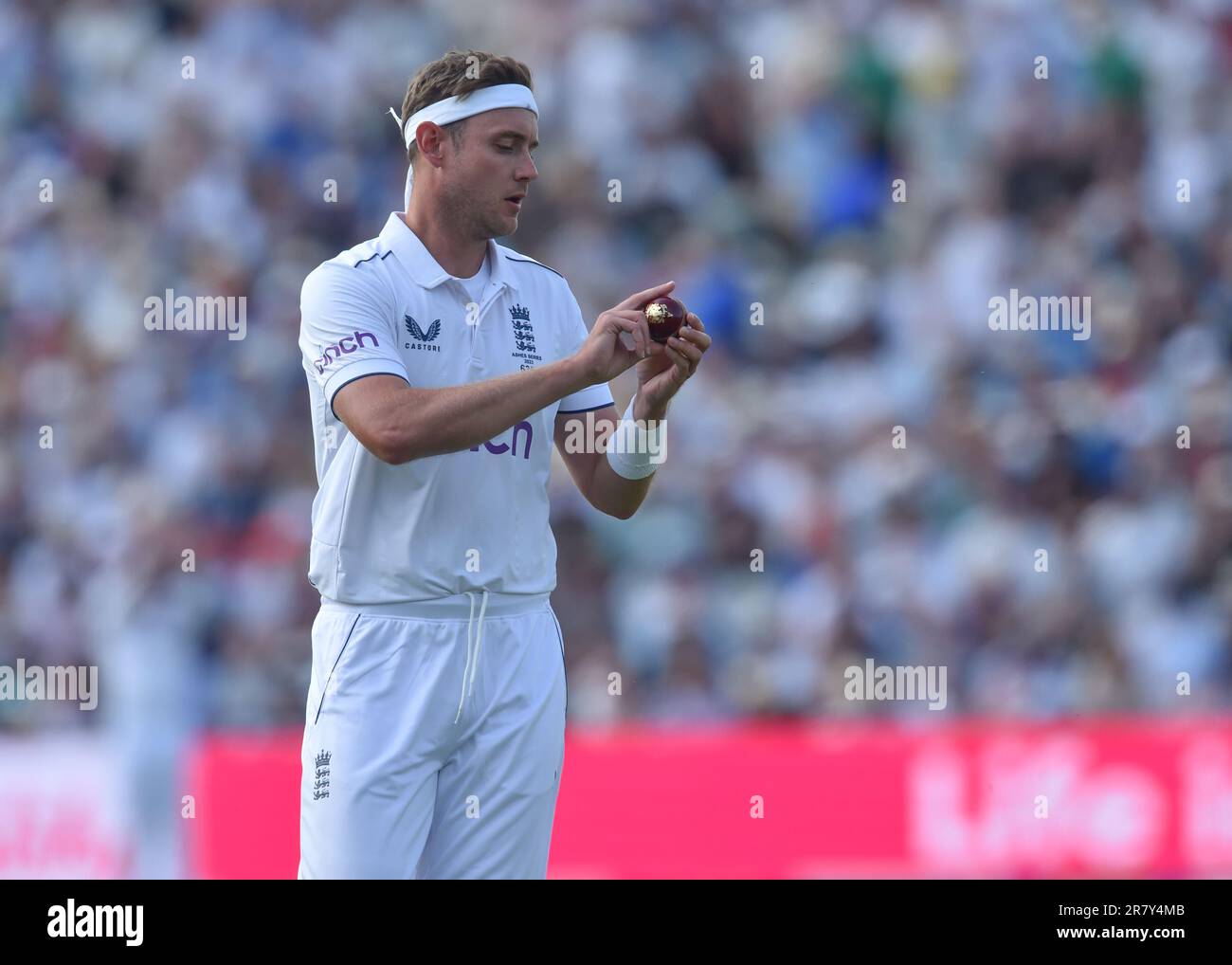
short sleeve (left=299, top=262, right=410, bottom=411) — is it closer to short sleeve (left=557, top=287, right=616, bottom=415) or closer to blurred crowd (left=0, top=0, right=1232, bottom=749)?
short sleeve (left=557, top=287, right=616, bottom=415)

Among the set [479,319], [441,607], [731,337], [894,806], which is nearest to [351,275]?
[479,319]

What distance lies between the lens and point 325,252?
10398 mm

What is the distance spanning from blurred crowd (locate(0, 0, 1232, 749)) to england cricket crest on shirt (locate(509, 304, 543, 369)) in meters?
4.21

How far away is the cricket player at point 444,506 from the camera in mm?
3920

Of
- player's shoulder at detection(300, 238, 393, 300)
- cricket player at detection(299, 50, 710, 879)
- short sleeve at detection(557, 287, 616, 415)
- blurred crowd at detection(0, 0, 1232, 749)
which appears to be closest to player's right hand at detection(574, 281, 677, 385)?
cricket player at detection(299, 50, 710, 879)

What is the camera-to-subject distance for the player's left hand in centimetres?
405

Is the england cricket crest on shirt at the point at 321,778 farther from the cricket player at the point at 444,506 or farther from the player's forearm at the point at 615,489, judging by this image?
the player's forearm at the point at 615,489

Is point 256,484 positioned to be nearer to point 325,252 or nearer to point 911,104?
point 325,252

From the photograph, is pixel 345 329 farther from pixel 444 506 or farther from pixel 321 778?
pixel 321 778

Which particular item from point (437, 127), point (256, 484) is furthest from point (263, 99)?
point (437, 127)

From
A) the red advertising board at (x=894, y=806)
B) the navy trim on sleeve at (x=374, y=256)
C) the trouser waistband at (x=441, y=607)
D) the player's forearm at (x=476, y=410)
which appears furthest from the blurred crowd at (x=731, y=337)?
the player's forearm at (x=476, y=410)

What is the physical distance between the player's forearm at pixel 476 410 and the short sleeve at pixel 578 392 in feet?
1.69

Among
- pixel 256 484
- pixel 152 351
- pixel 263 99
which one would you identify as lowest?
pixel 256 484
